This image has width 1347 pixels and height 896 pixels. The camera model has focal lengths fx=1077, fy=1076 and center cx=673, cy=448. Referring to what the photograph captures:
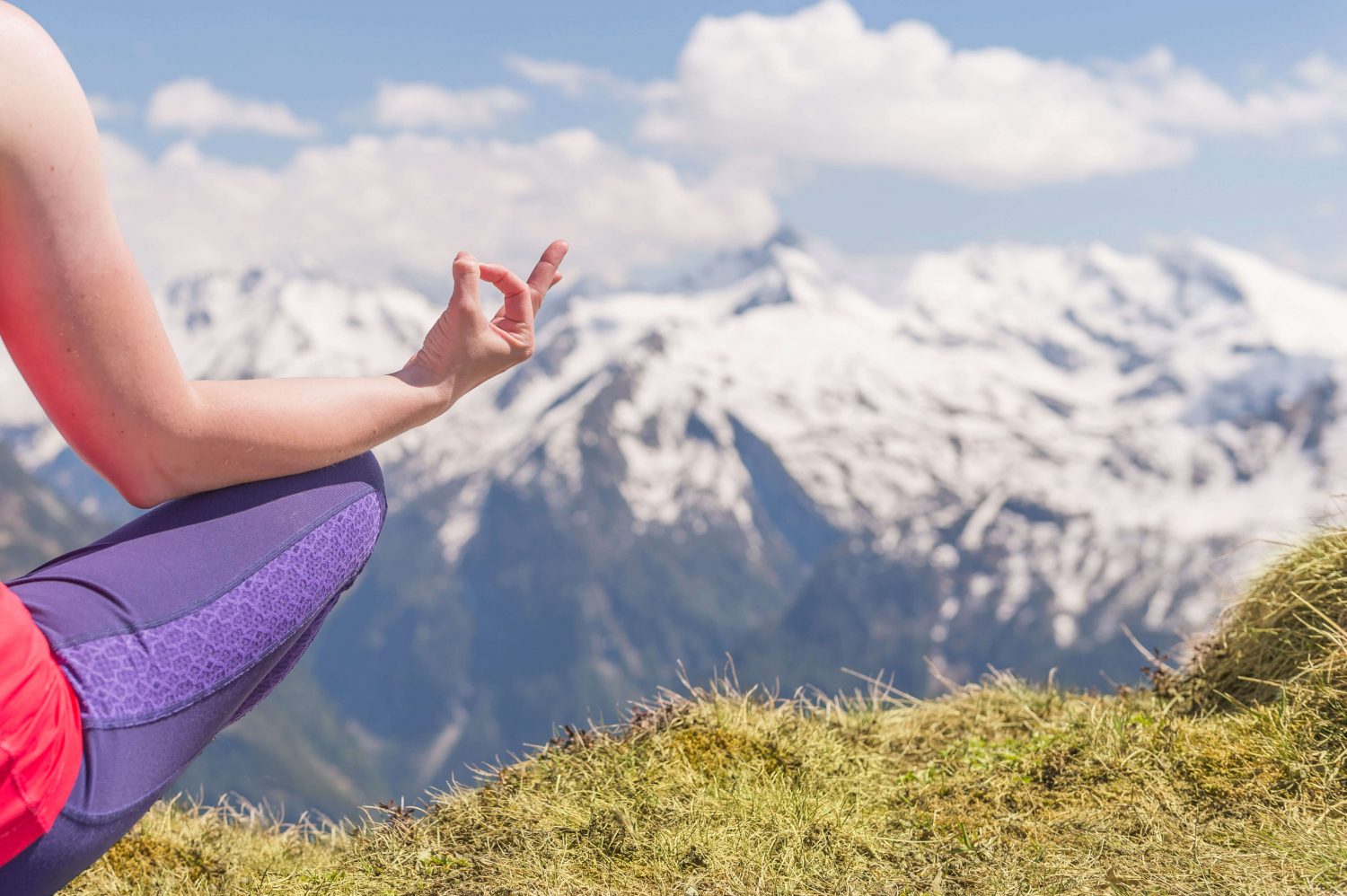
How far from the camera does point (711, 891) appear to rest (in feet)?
16.2

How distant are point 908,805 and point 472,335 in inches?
150

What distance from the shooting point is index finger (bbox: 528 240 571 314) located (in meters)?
4.67

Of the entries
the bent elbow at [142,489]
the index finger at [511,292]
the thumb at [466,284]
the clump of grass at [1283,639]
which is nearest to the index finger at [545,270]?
the index finger at [511,292]

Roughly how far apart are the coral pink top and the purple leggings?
0.35 feet

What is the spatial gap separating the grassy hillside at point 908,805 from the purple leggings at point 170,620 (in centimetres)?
206

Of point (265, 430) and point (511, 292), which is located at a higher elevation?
point (511, 292)

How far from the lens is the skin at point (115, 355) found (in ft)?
9.01

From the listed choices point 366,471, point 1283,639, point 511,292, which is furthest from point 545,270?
point 1283,639

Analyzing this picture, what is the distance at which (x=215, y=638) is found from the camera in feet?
11.3

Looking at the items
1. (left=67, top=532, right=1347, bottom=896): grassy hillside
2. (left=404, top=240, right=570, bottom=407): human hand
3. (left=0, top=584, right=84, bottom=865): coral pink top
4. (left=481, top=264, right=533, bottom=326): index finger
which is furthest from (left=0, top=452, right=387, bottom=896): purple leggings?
(left=67, top=532, right=1347, bottom=896): grassy hillside

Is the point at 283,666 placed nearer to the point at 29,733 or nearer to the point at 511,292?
the point at 29,733

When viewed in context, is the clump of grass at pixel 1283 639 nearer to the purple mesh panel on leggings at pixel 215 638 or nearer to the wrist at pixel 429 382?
the wrist at pixel 429 382

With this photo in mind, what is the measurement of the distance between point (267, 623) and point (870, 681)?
6.22 metres

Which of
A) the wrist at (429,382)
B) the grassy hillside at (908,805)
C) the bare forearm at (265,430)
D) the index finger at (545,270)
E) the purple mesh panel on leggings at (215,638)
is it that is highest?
the index finger at (545,270)
